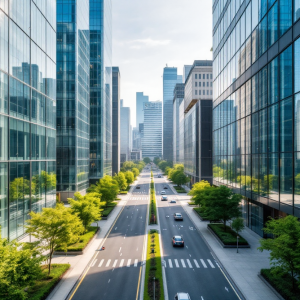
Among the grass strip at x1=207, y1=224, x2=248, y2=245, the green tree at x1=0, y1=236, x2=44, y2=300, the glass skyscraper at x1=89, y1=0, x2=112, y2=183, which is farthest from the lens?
the glass skyscraper at x1=89, y1=0, x2=112, y2=183

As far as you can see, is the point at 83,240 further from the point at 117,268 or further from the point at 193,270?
the point at 193,270

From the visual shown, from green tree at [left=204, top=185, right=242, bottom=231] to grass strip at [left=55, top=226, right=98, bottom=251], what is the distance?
17687mm

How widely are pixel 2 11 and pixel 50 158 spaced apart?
20.2m

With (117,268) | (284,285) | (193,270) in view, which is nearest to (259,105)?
(284,285)

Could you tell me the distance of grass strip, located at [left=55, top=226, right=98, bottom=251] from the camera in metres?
31.5

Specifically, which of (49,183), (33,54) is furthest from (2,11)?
(49,183)

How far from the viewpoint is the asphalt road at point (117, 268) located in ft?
71.7

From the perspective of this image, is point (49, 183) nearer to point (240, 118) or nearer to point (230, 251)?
point (230, 251)

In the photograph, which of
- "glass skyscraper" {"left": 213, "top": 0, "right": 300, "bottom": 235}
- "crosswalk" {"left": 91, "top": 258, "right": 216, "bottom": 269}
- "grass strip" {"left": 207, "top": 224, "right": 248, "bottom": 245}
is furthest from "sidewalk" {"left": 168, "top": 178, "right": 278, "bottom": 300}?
"glass skyscraper" {"left": 213, "top": 0, "right": 300, "bottom": 235}

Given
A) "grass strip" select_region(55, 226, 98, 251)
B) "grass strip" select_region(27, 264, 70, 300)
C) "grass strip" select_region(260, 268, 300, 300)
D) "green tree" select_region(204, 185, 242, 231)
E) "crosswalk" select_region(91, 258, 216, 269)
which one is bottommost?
"crosswalk" select_region(91, 258, 216, 269)

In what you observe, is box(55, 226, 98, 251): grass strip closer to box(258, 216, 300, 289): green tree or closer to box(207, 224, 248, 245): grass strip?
box(207, 224, 248, 245): grass strip

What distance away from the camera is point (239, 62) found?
44.7 m

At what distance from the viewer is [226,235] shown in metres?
36.3

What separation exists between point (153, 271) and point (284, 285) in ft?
38.1
